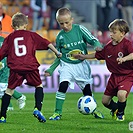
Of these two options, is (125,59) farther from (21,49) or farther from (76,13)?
(76,13)

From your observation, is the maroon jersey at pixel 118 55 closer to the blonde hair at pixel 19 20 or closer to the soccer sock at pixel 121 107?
the soccer sock at pixel 121 107

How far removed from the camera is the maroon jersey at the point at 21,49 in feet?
31.2

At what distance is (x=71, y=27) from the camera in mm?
10602

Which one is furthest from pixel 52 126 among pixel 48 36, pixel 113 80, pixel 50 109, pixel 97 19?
pixel 97 19

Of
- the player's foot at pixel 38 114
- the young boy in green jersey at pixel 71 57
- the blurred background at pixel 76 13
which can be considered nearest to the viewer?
the player's foot at pixel 38 114

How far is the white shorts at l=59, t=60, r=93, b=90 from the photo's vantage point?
1059 cm

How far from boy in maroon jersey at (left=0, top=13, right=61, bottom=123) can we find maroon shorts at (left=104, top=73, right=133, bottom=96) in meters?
1.16

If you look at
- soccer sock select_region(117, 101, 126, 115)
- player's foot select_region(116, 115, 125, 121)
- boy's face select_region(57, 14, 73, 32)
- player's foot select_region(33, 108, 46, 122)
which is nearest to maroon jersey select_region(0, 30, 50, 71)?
player's foot select_region(33, 108, 46, 122)

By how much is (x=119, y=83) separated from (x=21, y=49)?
171 centimetres

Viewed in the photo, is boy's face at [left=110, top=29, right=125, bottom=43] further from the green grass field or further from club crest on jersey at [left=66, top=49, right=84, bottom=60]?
the green grass field

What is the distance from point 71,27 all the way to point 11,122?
1.98m

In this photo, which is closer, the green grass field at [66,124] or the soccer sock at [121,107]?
the green grass field at [66,124]

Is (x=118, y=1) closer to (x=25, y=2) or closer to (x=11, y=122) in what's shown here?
(x=25, y=2)

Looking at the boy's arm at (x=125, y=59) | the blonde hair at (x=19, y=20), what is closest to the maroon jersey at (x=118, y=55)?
→ the boy's arm at (x=125, y=59)
